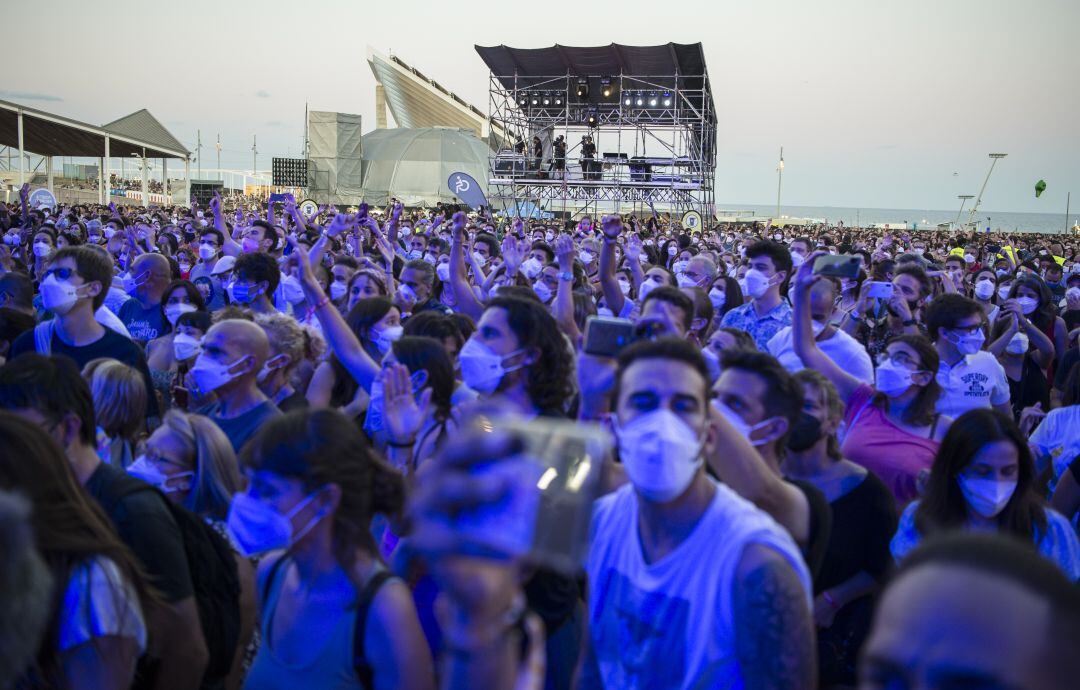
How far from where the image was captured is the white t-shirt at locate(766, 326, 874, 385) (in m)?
5.12

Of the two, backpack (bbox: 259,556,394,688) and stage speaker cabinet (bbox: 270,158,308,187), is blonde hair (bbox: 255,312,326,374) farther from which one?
stage speaker cabinet (bbox: 270,158,308,187)

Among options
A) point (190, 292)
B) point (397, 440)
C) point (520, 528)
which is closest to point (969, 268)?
point (190, 292)

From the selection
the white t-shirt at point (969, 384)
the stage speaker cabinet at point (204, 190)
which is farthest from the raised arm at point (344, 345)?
the stage speaker cabinet at point (204, 190)

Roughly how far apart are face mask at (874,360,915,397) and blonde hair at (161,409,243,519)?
309cm

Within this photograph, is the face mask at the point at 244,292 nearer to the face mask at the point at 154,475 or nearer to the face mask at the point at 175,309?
the face mask at the point at 175,309

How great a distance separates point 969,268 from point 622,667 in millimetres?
14404

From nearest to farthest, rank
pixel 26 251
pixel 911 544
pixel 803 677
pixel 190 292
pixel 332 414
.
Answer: pixel 803 677 → pixel 332 414 → pixel 911 544 → pixel 190 292 → pixel 26 251

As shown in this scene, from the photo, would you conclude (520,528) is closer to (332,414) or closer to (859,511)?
(332,414)

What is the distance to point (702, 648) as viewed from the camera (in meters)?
2.08

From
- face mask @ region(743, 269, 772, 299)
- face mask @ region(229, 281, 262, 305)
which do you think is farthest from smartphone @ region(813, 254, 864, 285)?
face mask @ region(229, 281, 262, 305)

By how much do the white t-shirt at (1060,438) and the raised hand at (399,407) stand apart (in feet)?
9.73

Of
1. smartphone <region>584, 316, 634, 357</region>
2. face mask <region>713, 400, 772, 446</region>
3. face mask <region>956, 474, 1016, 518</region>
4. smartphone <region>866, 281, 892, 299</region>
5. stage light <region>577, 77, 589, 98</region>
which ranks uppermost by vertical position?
stage light <region>577, 77, 589, 98</region>

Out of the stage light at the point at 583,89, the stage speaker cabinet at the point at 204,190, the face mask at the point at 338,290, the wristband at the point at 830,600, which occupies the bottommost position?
the wristband at the point at 830,600

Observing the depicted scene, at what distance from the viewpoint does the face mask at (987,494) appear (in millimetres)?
3160
